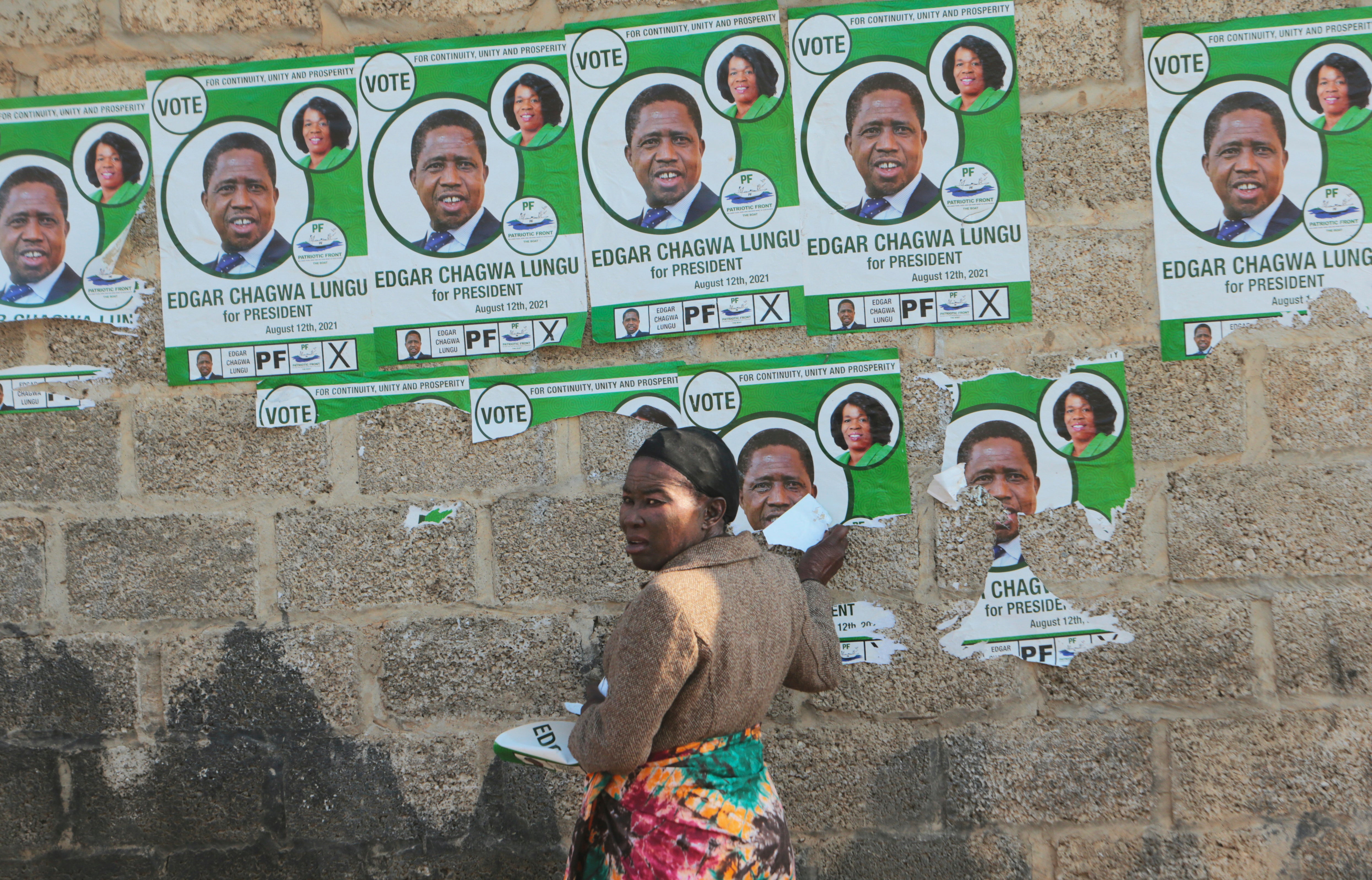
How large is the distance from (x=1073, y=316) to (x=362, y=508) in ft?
7.08

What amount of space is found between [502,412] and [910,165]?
1398 mm

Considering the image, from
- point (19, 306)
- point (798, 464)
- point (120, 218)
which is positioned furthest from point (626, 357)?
point (19, 306)

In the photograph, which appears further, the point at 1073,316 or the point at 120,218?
the point at 120,218

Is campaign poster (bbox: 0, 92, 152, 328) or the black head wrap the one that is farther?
campaign poster (bbox: 0, 92, 152, 328)

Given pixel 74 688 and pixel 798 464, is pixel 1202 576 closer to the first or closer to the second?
pixel 798 464

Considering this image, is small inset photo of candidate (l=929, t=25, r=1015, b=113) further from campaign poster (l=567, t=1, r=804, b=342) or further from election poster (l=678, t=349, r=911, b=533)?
election poster (l=678, t=349, r=911, b=533)

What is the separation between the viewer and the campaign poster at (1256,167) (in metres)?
2.66

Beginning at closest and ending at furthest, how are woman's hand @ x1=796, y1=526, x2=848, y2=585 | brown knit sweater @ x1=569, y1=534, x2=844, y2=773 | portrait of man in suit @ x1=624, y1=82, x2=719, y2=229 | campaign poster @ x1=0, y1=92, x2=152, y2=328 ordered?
brown knit sweater @ x1=569, y1=534, x2=844, y2=773 < woman's hand @ x1=796, y1=526, x2=848, y2=585 < portrait of man in suit @ x1=624, y1=82, x2=719, y2=229 < campaign poster @ x1=0, y1=92, x2=152, y2=328

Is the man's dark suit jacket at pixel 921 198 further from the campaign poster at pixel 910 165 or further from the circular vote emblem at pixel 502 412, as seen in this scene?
the circular vote emblem at pixel 502 412

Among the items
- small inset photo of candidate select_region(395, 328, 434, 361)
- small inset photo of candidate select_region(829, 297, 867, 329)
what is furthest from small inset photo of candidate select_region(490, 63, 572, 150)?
small inset photo of candidate select_region(829, 297, 867, 329)

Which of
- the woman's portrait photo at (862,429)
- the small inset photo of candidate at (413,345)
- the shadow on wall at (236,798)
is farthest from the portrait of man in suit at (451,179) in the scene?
the shadow on wall at (236,798)

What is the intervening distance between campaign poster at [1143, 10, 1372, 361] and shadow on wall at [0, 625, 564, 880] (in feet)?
7.89

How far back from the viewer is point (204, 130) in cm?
287

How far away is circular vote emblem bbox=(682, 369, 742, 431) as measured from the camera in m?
2.75
